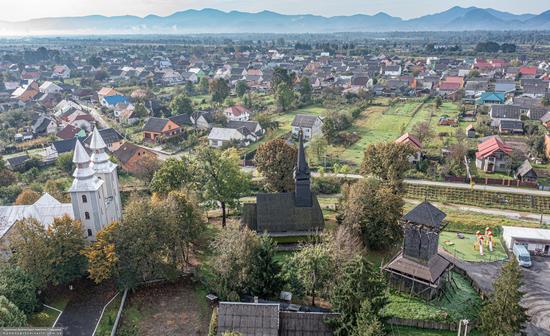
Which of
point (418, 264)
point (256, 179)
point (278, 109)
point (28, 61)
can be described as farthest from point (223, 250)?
point (28, 61)

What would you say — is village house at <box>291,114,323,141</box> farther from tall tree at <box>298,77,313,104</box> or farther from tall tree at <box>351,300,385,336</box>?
tall tree at <box>351,300,385,336</box>

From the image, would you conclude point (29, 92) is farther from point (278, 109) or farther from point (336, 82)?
point (336, 82)

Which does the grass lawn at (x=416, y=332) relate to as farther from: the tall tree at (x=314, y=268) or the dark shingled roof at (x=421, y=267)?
the tall tree at (x=314, y=268)

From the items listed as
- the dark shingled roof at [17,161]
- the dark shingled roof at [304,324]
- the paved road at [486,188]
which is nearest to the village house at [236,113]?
the dark shingled roof at [17,161]

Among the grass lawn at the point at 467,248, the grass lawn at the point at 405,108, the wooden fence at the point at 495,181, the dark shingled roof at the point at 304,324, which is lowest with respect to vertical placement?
the grass lawn at the point at 467,248

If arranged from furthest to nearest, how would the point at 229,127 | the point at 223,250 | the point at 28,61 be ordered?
the point at 28,61 < the point at 229,127 < the point at 223,250

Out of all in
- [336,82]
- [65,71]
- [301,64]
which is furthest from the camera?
[301,64]

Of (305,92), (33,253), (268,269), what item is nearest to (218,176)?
(268,269)
